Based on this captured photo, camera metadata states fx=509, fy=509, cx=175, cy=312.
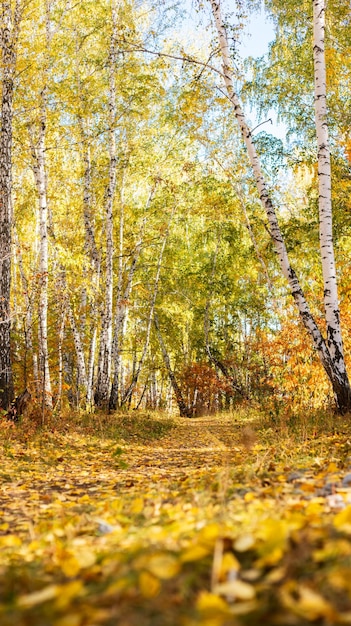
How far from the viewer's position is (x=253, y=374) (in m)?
23.3

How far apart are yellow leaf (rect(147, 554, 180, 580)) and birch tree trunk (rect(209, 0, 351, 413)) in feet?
20.5

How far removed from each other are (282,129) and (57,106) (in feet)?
19.7

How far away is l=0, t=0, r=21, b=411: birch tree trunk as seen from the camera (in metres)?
8.70

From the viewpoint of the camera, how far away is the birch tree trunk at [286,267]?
745cm

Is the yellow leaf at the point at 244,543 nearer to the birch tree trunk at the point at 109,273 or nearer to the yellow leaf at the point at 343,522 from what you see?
the yellow leaf at the point at 343,522

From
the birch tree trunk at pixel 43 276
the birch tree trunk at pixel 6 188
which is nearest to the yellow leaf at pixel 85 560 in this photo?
the birch tree trunk at pixel 6 188

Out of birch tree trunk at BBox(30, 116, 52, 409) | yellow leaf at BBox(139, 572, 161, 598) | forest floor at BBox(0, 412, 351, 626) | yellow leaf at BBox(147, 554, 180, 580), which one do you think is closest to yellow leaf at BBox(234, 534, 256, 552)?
forest floor at BBox(0, 412, 351, 626)

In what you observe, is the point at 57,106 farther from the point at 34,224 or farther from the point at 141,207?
the point at 34,224

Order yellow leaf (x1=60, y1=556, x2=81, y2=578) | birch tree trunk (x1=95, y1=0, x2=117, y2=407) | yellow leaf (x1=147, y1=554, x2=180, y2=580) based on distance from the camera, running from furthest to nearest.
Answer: birch tree trunk (x1=95, y1=0, x2=117, y2=407), yellow leaf (x1=60, y1=556, x2=81, y2=578), yellow leaf (x1=147, y1=554, x2=180, y2=580)

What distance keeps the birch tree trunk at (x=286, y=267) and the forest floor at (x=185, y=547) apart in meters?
2.16

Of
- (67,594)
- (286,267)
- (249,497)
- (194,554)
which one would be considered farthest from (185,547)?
(286,267)

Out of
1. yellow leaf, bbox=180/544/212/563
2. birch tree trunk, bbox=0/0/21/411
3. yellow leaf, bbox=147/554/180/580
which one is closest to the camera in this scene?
yellow leaf, bbox=147/554/180/580

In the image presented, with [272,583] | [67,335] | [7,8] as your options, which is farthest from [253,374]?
[272,583]

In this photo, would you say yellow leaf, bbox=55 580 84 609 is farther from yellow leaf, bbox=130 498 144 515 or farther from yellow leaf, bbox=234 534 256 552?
yellow leaf, bbox=130 498 144 515
